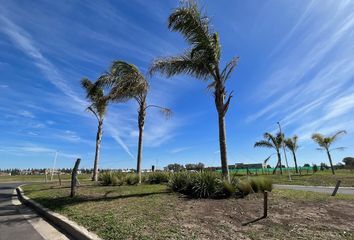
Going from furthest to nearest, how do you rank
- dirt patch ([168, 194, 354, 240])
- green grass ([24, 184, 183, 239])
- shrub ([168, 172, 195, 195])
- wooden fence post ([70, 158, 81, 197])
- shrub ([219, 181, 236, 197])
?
wooden fence post ([70, 158, 81, 197]) → shrub ([168, 172, 195, 195]) → shrub ([219, 181, 236, 197]) → green grass ([24, 184, 183, 239]) → dirt patch ([168, 194, 354, 240])

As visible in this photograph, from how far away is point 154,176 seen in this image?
55.7ft

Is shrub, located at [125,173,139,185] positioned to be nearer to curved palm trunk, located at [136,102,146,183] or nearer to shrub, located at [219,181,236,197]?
curved palm trunk, located at [136,102,146,183]

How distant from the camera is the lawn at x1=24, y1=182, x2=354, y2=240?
18.7 ft

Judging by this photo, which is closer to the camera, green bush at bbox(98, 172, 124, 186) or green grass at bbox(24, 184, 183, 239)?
green grass at bbox(24, 184, 183, 239)

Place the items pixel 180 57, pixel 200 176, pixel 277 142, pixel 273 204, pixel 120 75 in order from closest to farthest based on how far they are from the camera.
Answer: pixel 273 204
pixel 200 176
pixel 180 57
pixel 120 75
pixel 277 142

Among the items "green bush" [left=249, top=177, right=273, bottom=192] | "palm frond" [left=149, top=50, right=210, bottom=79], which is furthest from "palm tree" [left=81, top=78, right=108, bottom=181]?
"green bush" [left=249, top=177, right=273, bottom=192]

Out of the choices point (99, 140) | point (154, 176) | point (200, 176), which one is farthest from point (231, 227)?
point (99, 140)

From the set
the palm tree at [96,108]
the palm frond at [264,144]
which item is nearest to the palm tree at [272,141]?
the palm frond at [264,144]

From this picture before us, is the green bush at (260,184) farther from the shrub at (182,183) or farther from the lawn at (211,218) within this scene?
the shrub at (182,183)

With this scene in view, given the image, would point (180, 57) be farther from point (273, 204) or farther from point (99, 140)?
point (99, 140)

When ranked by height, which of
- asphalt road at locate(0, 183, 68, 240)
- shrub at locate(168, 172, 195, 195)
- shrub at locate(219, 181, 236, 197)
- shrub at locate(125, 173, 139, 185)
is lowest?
asphalt road at locate(0, 183, 68, 240)

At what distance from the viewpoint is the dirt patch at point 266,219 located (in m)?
5.67

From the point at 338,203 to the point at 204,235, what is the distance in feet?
17.2

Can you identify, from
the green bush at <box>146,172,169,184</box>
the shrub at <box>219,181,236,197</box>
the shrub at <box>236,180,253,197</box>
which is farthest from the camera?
the green bush at <box>146,172,169,184</box>
